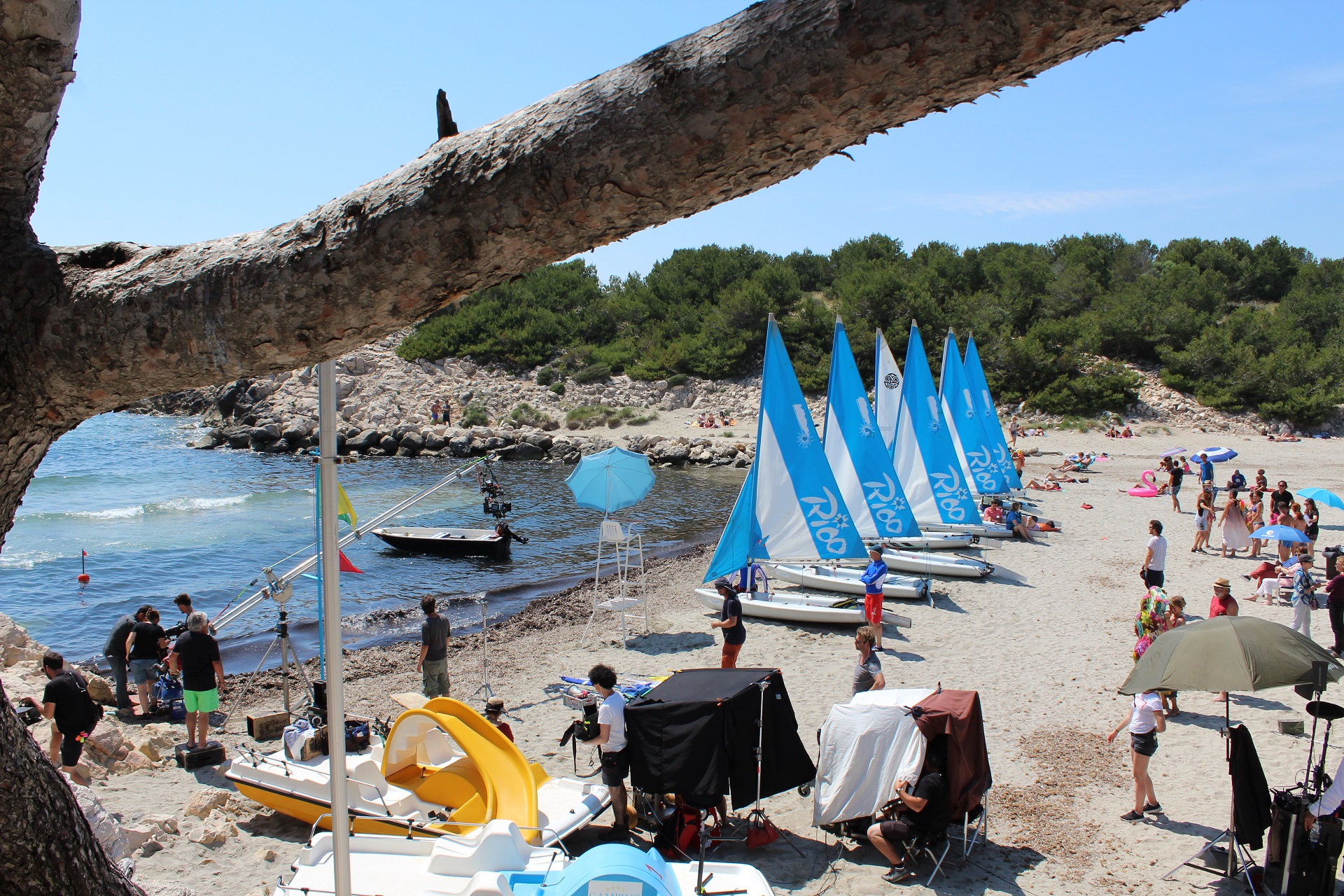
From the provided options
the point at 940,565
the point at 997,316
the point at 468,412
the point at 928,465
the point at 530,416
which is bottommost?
the point at 940,565

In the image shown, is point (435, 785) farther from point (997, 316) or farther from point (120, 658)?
point (997, 316)

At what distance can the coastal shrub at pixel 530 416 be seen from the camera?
53656 millimetres

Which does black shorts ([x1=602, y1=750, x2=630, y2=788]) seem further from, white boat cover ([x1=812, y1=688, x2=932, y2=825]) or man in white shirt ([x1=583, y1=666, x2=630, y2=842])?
white boat cover ([x1=812, y1=688, x2=932, y2=825])

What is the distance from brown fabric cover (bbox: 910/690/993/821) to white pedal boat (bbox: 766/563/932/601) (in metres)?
8.60

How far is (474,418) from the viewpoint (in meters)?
54.2

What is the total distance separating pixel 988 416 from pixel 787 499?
36.4 ft

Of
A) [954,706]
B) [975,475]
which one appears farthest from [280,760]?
[975,475]

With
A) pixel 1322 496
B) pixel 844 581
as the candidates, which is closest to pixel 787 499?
pixel 844 581

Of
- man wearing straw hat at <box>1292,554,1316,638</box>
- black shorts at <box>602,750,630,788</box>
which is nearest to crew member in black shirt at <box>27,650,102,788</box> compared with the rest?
black shorts at <box>602,750,630,788</box>

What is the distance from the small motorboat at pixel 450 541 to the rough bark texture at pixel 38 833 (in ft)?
73.7

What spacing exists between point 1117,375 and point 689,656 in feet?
136

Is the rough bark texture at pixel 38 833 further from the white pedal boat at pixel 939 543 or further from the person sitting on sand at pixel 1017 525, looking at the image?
the person sitting on sand at pixel 1017 525

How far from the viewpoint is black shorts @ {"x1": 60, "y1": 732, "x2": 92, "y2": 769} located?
27.5 feet

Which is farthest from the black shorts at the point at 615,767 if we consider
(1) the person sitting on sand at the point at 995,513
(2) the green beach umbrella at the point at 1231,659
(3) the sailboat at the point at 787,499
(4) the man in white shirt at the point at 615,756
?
(1) the person sitting on sand at the point at 995,513
